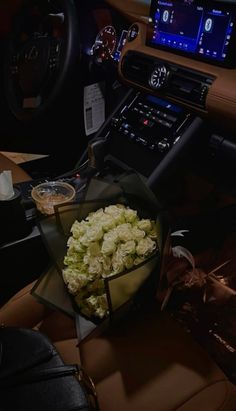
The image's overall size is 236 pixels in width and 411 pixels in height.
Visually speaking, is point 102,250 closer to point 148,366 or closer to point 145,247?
point 145,247

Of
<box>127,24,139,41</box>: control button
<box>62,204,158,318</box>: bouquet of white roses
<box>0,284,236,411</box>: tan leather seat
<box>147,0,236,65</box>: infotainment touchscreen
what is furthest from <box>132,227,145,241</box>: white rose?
<box>127,24,139,41</box>: control button

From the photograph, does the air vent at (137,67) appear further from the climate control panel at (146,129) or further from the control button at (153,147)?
the control button at (153,147)

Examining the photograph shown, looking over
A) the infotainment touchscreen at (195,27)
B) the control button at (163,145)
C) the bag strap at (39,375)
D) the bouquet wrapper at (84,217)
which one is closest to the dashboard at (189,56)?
the infotainment touchscreen at (195,27)

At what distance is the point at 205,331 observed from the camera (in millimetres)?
1135

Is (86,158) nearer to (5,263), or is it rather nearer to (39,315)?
(5,263)

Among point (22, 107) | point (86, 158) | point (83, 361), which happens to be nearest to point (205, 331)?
point (83, 361)

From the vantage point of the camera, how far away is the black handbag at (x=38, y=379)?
802 mm

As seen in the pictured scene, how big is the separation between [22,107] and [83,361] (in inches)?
37.0

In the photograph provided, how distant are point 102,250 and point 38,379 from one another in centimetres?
30

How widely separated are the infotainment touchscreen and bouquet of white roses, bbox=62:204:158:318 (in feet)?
1.89

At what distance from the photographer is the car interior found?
894mm

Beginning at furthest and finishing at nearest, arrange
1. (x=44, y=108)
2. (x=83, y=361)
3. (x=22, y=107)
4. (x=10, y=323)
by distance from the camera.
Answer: (x=22, y=107)
(x=44, y=108)
(x=10, y=323)
(x=83, y=361)

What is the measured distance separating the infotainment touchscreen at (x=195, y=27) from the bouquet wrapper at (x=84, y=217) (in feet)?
1.66

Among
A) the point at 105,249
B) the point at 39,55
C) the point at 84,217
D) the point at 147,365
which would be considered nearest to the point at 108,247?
the point at 105,249
